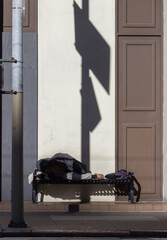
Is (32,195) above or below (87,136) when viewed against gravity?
below

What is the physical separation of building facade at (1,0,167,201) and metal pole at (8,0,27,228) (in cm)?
323

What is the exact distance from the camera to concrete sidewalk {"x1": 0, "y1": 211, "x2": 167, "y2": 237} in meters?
13.3

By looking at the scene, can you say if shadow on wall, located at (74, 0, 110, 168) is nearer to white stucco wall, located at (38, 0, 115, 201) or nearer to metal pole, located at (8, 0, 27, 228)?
white stucco wall, located at (38, 0, 115, 201)

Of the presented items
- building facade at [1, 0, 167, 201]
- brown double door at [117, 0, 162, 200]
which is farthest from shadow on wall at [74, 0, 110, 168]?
brown double door at [117, 0, 162, 200]

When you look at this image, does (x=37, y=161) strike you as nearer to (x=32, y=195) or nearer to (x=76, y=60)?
(x=32, y=195)

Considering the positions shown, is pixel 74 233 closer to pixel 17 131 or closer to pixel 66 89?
pixel 17 131

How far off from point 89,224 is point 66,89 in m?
3.77

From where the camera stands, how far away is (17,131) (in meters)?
13.7

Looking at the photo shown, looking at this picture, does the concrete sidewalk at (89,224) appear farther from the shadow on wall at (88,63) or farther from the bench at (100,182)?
the shadow on wall at (88,63)

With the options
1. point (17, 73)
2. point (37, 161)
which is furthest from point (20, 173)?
point (37, 161)

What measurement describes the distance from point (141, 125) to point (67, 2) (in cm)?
315

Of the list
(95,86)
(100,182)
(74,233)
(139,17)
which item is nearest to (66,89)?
(95,86)

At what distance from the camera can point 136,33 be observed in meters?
17.2

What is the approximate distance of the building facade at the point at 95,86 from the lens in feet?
55.7
